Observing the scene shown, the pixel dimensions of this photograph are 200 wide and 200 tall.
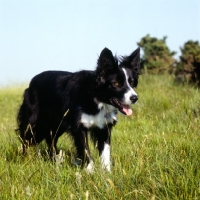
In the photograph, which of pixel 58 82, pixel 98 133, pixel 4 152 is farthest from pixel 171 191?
pixel 58 82

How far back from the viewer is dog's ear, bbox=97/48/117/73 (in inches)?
183

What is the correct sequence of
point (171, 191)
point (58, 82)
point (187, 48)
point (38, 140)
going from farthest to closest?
point (187, 48) < point (38, 140) < point (58, 82) < point (171, 191)

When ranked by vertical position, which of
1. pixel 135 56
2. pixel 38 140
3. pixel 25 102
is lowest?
pixel 38 140

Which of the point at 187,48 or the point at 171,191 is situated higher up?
the point at 187,48

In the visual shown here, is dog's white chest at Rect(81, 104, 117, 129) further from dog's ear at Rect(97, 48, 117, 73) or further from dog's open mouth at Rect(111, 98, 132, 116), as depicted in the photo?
dog's ear at Rect(97, 48, 117, 73)

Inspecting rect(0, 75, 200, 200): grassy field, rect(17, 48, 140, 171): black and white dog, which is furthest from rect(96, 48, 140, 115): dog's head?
rect(0, 75, 200, 200): grassy field

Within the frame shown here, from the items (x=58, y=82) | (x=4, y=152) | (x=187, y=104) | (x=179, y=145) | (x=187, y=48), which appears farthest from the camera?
(x=187, y=48)

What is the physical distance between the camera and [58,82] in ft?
17.5

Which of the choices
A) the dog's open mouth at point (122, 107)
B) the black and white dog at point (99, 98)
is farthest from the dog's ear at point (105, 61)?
the dog's open mouth at point (122, 107)

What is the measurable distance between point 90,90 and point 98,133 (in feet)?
1.69

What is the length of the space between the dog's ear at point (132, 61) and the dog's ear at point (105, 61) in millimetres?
228

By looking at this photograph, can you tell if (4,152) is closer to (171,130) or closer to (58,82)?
(58,82)

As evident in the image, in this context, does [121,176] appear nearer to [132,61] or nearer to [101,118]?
[101,118]

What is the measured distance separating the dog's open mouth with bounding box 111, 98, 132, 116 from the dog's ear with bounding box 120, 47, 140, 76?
454 millimetres
